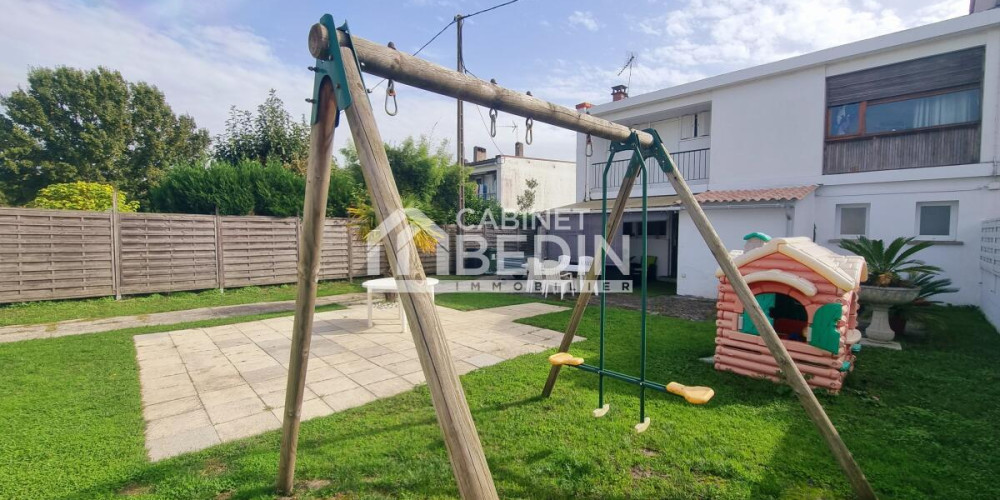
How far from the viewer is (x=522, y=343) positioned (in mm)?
5727

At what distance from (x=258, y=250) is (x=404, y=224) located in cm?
1063

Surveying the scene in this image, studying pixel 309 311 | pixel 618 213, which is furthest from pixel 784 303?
pixel 309 311

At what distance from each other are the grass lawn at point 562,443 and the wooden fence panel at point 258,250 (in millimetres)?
5793

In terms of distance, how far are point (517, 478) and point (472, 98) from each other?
2224mm

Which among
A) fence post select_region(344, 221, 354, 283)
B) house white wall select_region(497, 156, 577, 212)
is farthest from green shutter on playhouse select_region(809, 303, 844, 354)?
house white wall select_region(497, 156, 577, 212)

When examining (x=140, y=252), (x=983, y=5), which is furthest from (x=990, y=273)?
(x=140, y=252)

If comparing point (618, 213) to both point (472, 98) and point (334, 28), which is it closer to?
point (472, 98)

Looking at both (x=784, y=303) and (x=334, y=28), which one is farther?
(x=784, y=303)

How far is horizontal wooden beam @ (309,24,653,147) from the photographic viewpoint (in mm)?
1735

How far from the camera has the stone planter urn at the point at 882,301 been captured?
5491 millimetres

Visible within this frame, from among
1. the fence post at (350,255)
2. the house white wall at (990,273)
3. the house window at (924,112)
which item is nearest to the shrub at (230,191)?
the fence post at (350,255)

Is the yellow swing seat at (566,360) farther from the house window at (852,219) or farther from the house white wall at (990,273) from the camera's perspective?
the house window at (852,219)

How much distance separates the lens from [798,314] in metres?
4.69

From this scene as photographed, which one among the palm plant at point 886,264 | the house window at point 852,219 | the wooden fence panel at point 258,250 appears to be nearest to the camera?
the palm plant at point 886,264
